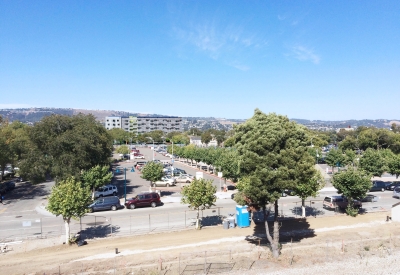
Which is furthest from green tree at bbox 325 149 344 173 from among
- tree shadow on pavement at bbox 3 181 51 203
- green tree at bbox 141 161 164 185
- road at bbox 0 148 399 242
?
tree shadow on pavement at bbox 3 181 51 203

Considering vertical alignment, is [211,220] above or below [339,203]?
below

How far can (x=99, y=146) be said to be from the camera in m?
34.5

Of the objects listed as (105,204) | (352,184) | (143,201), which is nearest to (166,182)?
(143,201)

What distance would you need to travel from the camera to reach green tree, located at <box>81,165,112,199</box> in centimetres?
3278

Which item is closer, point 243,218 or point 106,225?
point 243,218

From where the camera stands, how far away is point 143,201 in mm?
30859

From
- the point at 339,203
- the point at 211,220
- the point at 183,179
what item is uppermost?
the point at 339,203

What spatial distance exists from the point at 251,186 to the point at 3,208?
95.8ft

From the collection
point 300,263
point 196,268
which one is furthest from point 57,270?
point 300,263

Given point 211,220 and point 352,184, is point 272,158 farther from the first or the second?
point 352,184

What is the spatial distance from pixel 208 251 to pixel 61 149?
21880 mm

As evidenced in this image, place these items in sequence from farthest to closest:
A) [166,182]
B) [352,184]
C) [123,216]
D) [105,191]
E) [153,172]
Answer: [166,182] < [153,172] < [105,191] < [123,216] < [352,184]

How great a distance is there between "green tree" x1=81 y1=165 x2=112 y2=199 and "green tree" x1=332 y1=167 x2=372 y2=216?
24.4 metres

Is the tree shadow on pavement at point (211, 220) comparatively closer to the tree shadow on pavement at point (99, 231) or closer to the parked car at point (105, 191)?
the tree shadow on pavement at point (99, 231)
